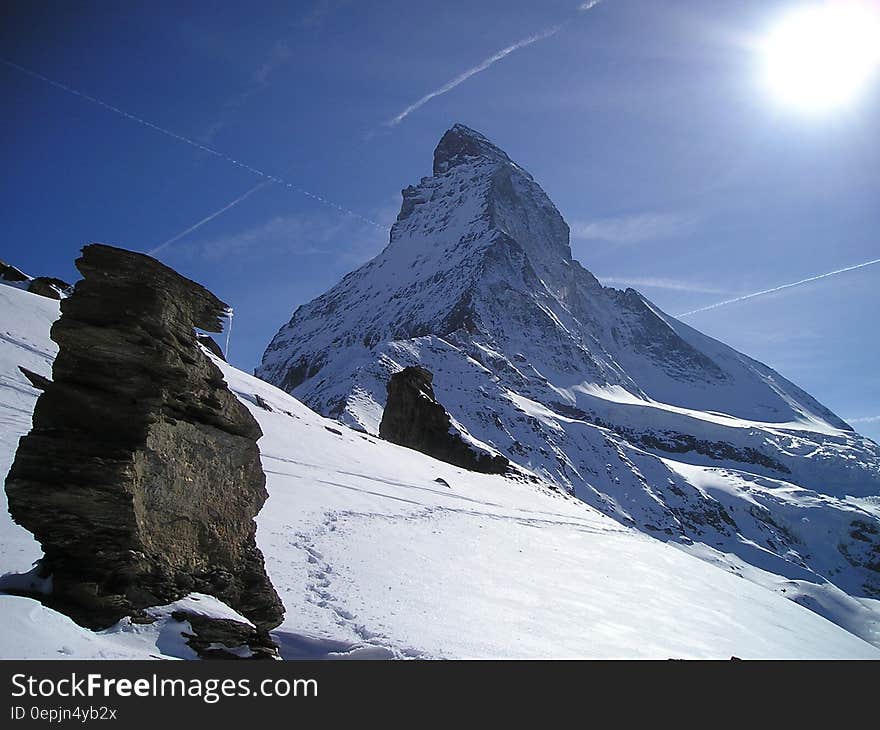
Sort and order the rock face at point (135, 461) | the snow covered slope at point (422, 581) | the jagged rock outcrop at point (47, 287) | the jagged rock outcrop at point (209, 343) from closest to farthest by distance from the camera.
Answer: the rock face at point (135, 461), the snow covered slope at point (422, 581), the jagged rock outcrop at point (47, 287), the jagged rock outcrop at point (209, 343)

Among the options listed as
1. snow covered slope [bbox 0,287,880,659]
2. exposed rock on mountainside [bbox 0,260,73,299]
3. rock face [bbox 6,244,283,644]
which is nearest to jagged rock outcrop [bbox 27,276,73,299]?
exposed rock on mountainside [bbox 0,260,73,299]

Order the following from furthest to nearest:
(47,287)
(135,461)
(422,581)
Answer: (47,287) < (422,581) < (135,461)

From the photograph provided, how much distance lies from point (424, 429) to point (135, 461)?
5386cm

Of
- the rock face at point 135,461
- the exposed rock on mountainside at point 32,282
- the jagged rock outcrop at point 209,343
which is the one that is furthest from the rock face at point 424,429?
the rock face at point 135,461

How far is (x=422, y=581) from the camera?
44.4 ft

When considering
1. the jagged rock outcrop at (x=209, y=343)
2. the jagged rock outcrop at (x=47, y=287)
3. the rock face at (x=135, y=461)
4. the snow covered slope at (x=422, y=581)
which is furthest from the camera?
the jagged rock outcrop at (x=209, y=343)

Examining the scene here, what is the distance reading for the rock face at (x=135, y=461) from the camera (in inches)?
269

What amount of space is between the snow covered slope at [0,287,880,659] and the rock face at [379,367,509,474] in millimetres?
22428

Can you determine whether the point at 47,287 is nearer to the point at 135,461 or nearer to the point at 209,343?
the point at 209,343

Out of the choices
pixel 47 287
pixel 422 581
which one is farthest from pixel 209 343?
pixel 422 581

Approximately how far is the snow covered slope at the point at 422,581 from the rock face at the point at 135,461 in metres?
0.57

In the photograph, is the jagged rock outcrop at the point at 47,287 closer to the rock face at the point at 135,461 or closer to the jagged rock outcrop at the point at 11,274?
the jagged rock outcrop at the point at 11,274
